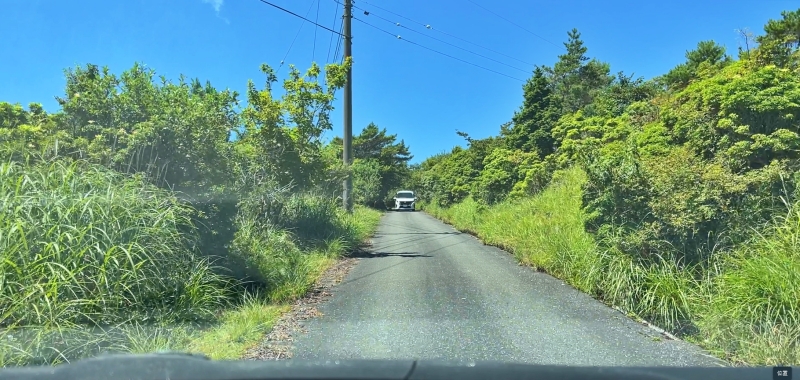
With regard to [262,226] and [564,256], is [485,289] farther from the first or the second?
[262,226]

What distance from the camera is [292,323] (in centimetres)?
698

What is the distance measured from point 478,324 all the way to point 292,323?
2.27 m

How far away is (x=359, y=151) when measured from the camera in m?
58.5

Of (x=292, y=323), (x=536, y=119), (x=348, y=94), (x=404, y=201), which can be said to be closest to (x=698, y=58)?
(x=536, y=119)

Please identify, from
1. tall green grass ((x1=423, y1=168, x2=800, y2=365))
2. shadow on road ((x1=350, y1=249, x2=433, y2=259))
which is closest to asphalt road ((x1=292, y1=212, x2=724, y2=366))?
tall green grass ((x1=423, y1=168, x2=800, y2=365))

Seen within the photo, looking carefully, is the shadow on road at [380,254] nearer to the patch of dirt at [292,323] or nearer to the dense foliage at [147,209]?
the dense foliage at [147,209]

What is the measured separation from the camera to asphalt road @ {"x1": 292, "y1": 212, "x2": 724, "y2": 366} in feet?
18.2

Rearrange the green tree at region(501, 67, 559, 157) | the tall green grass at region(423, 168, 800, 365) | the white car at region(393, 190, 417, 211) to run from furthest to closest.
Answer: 1. the white car at region(393, 190, 417, 211)
2. the green tree at region(501, 67, 559, 157)
3. the tall green grass at region(423, 168, 800, 365)

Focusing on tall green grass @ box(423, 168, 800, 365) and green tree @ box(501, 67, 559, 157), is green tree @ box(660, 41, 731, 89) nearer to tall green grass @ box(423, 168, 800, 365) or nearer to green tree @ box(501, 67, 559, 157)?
green tree @ box(501, 67, 559, 157)

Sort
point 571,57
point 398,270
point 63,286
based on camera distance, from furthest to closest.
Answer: point 571,57
point 398,270
point 63,286

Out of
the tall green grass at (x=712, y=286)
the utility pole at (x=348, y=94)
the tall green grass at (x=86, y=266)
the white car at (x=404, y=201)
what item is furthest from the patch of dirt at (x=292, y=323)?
the white car at (x=404, y=201)

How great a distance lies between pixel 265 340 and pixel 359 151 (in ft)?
173

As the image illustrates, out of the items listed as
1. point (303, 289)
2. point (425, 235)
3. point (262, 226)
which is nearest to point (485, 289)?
point (303, 289)

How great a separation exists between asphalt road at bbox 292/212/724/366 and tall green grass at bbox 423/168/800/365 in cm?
27
